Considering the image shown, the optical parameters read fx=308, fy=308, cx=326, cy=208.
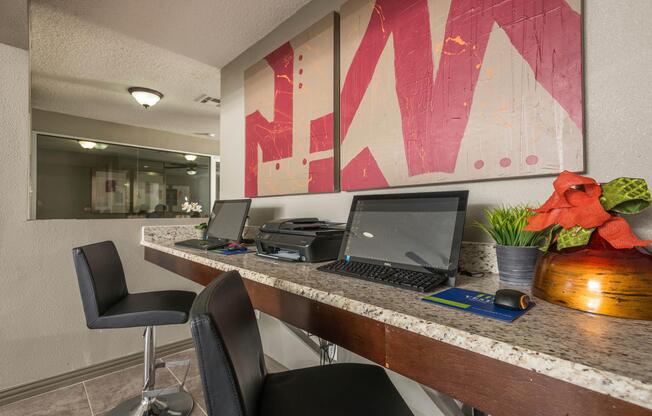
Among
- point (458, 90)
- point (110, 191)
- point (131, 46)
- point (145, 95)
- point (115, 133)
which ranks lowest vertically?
point (110, 191)

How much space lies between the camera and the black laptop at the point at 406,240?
1.01m

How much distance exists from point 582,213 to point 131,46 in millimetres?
3070

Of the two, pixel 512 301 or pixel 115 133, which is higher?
pixel 115 133

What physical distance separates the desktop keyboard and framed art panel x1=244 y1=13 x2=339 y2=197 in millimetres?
711

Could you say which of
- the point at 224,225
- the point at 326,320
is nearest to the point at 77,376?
the point at 224,225

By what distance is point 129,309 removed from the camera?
160 cm

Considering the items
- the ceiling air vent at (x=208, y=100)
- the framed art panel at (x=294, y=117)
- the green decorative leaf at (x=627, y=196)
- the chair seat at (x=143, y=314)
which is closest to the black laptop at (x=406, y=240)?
the green decorative leaf at (x=627, y=196)

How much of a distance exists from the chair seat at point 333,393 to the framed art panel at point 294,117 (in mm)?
1026

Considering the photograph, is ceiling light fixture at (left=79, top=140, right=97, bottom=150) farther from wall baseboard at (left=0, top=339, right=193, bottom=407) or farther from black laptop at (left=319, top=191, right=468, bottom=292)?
black laptop at (left=319, top=191, right=468, bottom=292)

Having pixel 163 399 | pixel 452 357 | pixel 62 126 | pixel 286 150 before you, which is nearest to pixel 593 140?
pixel 452 357

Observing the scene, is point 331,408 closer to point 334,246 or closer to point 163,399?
point 334,246

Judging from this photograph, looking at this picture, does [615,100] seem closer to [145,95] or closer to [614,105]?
[614,105]

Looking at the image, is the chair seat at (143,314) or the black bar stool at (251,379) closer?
the black bar stool at (251,379)

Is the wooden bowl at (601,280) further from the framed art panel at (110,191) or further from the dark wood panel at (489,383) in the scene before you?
the framed art panel at (110,191)
